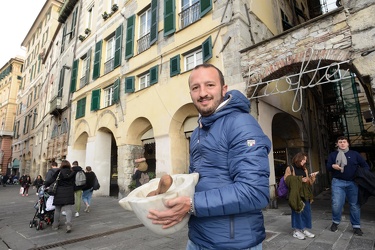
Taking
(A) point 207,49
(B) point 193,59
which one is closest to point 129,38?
(B) point 193,59

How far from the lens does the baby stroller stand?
553cm

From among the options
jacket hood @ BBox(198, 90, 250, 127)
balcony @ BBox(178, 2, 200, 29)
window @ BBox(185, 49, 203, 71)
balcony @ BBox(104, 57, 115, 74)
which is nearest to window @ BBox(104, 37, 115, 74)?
balcony @ BBox(104, 57, 115, 74)

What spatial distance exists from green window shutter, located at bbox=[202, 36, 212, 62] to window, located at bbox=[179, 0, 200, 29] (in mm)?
1358

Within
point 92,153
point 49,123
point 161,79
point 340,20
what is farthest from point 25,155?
point 340,20

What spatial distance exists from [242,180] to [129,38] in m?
12.0

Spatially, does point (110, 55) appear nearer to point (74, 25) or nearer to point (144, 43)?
point (144, 43)

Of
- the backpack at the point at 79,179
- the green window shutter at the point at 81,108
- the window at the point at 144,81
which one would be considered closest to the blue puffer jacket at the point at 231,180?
the backpack at the point at 79,179

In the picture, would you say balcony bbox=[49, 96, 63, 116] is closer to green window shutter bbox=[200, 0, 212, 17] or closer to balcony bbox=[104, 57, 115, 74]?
balcony bbox=[104, 57, 115, 74]

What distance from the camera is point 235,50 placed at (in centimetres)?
754

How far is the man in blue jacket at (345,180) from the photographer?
14.1ft

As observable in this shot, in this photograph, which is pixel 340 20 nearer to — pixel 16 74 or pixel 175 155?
pixel 175 155

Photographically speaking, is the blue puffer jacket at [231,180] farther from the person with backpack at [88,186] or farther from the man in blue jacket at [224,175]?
the person with backpack at [88,186]

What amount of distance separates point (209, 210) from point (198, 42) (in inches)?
329

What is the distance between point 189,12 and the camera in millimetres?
9305
